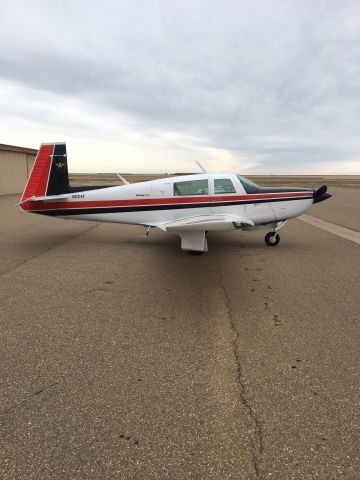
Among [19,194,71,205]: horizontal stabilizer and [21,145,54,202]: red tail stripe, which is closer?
[19,194,71,205]: horizontal stabilizer

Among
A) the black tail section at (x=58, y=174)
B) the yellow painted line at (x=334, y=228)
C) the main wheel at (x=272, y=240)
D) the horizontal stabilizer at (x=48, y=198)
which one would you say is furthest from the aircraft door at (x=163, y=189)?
the yellow painted line at (x=334, y=228)

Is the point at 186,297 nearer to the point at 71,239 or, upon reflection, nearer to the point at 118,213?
the point at 118,213

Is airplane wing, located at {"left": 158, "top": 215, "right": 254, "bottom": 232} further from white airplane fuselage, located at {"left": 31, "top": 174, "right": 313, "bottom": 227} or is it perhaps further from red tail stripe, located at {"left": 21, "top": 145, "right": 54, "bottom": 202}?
red tail stripe, located at {"left": 21, "top": 145, "right": 54, "bottom": 202}

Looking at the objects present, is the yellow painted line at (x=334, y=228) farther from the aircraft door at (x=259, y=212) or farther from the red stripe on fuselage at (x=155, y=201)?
the aircraft door at (x=259, y=212)

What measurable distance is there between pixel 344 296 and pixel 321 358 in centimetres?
229

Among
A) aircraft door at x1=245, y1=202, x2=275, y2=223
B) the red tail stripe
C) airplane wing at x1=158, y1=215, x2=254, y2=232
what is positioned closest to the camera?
airplane wing at x1=158, y1=215, x2=254, y2=232

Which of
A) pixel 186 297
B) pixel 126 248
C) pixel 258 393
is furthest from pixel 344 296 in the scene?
pixel 126 248

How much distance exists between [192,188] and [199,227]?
155 centimetres

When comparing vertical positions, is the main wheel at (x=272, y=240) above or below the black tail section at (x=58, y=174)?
below

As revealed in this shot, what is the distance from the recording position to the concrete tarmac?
2307 mm

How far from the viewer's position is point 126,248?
9281 mm

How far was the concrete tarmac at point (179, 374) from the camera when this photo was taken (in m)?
2.31

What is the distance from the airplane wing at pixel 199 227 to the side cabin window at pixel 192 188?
99 centimetres

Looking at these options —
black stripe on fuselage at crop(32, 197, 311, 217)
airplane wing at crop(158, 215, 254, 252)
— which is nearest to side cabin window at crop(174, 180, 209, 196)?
black stripe on fuselage at crop(32, 197, 311, 217)
